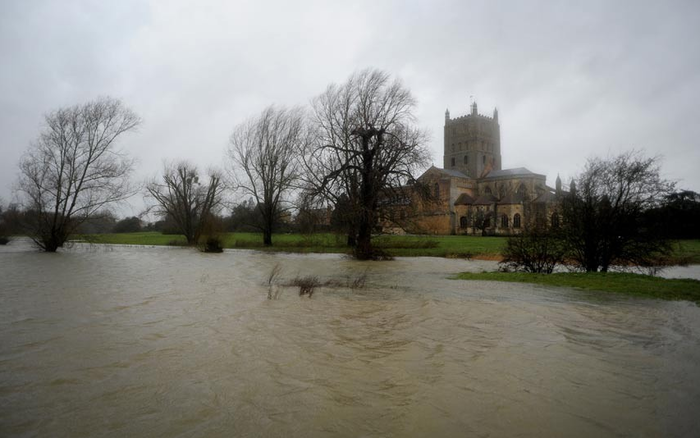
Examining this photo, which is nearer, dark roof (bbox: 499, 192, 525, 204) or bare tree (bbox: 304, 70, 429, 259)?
bare tree (bbox: 304, 70, 429, 259)

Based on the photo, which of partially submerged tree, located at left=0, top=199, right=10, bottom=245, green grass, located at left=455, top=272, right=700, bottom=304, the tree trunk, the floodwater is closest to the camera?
the floodwater

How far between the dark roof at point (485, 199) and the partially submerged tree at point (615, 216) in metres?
50.2

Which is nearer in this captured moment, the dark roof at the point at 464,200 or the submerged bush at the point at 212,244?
the submerged bush at the point at 212,244

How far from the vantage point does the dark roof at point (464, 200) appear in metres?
66.1

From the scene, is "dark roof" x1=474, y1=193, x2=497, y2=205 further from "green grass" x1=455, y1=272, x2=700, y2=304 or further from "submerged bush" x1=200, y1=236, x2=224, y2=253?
"green grass" x1=455, y1=272, x2=700, y2=304

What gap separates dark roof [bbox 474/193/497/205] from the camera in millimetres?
64375

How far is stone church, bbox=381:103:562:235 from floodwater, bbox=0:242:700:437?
41877mm

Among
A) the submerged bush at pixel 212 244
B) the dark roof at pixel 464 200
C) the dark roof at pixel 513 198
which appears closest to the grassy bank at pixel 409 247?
the submerged bush at pixel 212 244

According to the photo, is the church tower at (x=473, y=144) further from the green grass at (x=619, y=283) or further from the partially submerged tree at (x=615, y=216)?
the green grass at (x=619, y=283)

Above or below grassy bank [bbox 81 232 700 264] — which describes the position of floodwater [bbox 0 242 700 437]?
below

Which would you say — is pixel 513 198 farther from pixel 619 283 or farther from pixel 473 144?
pixel 619 283

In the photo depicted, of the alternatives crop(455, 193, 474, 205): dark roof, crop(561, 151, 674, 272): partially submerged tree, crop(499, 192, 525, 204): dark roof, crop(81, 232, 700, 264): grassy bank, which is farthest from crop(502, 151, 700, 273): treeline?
crop(455, 193, 474, 205): dark roof

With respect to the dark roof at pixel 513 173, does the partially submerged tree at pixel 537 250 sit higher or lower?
lower

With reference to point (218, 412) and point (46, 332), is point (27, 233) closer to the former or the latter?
point (46, 332)
